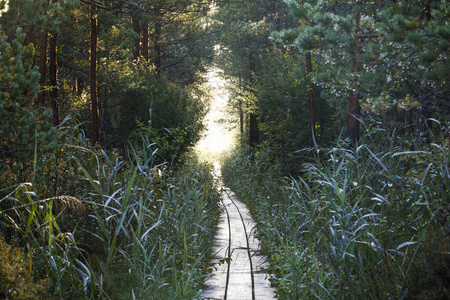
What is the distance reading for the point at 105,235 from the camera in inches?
165

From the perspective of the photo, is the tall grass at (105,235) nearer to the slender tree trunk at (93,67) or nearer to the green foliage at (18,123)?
the green foliage at (18,123)

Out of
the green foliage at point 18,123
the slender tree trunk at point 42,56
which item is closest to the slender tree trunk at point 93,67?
the slender tree trunk at point 42,56

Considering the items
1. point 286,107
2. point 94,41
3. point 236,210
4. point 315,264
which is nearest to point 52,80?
point 94,41

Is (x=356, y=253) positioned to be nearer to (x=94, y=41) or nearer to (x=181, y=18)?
(x=94, y=41)


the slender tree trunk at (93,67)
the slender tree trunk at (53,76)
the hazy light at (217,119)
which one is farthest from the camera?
the hazy light at (217,119)

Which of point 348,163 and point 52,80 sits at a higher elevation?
point 52,80

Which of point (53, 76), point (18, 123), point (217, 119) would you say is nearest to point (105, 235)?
point (18, 123)

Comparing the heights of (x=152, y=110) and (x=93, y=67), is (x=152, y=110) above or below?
below

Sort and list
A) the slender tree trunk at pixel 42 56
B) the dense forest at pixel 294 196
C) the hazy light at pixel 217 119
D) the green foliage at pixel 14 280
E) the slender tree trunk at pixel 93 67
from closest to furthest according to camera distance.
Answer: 1. the green foliage at pixel 14 280
2. the dense forest at pixel 294 196
3. the slender tree trunk at pixel 42 56
4. the slender tree trunk at pixel 93 67
5. the hazy light at pixel 217 119

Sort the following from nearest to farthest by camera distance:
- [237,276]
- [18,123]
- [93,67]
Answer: [18,123] < [237,276] < [93,67]

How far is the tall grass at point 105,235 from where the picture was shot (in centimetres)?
390

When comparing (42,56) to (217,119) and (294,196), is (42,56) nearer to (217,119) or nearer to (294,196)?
(294,196)

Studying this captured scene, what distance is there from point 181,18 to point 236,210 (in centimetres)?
1046

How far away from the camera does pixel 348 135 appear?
10297 millimetres
